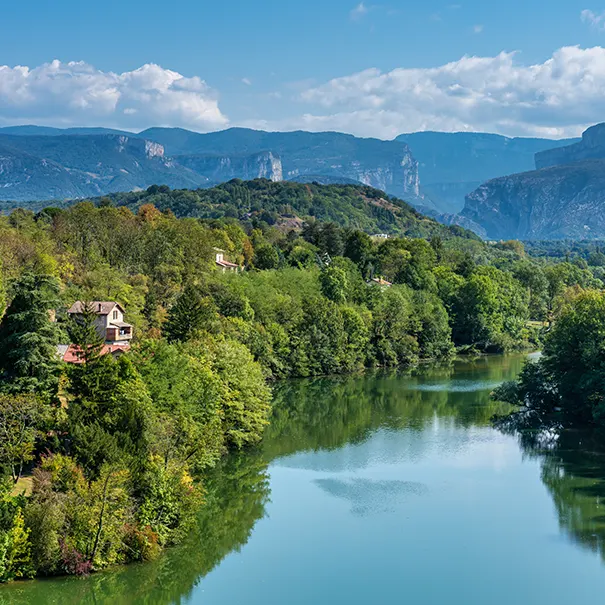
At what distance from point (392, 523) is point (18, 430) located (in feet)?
48.4

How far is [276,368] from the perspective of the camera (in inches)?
2539

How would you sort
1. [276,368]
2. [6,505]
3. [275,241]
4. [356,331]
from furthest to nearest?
[275,241], [356,331], [276,368], [6,505]

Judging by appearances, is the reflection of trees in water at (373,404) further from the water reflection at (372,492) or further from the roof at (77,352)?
the roof at (77,352)

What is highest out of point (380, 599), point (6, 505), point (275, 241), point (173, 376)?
point (275, 241)

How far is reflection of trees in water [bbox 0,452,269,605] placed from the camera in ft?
83.9

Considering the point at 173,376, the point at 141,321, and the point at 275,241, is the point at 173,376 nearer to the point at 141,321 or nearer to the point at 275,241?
the point at 141,321

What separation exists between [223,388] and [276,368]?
956 inches

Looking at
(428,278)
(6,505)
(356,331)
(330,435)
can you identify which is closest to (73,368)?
(6,505)

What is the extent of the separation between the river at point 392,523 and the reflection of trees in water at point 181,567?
0.05 metres

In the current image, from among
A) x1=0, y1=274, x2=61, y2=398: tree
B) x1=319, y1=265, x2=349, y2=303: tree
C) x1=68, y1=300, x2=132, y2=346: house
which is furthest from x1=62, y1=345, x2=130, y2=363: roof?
x1=319, y1=265, x2=349, y2=303: tree

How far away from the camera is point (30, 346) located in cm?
3331

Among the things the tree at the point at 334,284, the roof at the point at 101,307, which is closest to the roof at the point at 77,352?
the roof at the point at 101,307

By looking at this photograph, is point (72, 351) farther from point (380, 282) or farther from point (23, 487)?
point (380, 282)

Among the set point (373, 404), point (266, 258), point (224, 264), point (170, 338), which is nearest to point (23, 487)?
point (170, 338)
